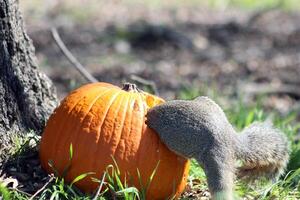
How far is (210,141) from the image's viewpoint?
4.03m

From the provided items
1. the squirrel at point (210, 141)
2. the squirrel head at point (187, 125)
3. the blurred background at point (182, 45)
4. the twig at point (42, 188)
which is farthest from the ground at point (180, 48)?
the twig at point (42, 188)

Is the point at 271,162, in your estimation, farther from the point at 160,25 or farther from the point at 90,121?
the point at 160,25

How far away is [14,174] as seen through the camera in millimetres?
4359

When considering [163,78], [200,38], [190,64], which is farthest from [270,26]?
[163,78]

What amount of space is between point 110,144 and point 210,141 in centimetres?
55

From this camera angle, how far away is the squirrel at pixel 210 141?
156 inches

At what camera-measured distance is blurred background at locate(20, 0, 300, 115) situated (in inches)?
341

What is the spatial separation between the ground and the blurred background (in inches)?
0.5

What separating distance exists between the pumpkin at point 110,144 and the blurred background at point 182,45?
8.55 ft

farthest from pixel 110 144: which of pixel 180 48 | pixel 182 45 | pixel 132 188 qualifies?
pixel 182 45

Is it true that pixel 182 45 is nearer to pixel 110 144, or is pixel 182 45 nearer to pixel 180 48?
pixel 180 48

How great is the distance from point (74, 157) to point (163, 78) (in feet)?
15.9

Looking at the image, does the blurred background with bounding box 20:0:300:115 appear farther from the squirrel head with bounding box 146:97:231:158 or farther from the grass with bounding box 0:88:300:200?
the squirrel head with bounding box 146:97:231:158

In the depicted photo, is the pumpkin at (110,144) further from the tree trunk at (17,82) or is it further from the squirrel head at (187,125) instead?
the tree trunk at (17,82)
